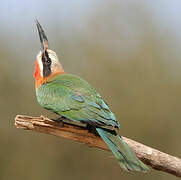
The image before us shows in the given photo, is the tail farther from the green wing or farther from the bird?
the green wing

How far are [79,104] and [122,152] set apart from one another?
82 cm

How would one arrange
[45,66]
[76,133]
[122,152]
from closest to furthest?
[122,152], [76,133], [45,66]

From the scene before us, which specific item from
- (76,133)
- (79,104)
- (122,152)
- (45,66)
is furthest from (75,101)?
(45,66)

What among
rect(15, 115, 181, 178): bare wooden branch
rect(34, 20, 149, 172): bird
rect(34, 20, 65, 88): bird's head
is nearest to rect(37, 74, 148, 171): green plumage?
rect(34, 20, 149, 172): bird

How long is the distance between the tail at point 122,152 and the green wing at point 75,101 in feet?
0.34

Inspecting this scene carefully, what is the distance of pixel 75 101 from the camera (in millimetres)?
5129

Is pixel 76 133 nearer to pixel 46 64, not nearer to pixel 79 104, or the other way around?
pixel 79 104

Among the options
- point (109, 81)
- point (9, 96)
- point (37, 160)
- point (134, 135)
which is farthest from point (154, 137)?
point (9, 96)

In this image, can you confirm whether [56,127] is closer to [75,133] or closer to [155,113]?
[75,133]

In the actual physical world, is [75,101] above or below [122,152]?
above

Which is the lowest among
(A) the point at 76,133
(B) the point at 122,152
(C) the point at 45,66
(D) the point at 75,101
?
(B) the point at 122,152

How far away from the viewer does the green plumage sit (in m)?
4.57

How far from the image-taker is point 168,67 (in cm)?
1309

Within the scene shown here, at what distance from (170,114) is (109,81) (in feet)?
6.28
